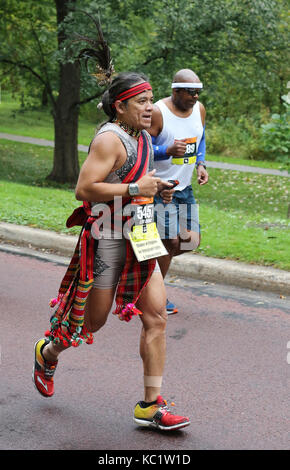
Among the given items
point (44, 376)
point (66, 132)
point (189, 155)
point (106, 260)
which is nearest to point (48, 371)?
point (44, 376)

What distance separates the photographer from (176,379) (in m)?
4.80

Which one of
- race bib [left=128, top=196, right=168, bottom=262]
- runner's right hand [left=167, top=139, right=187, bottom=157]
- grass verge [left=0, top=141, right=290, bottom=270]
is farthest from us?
grass verge [left=0, top=141, right=290, bottom=270]

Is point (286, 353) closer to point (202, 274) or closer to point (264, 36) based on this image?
point (202, 274)

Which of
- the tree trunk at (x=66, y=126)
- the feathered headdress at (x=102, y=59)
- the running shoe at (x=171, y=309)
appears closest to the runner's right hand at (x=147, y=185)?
the feathered headdress at (x=102, y=59)

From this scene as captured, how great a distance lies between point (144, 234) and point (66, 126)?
597 inches

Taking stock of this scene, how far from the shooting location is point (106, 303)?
4.11 m

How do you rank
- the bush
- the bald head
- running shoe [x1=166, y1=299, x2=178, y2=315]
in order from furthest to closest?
the bush → running shoe [x1=166, y1=299, x2=178, y2=315] → the bald head

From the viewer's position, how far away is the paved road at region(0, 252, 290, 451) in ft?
13.1

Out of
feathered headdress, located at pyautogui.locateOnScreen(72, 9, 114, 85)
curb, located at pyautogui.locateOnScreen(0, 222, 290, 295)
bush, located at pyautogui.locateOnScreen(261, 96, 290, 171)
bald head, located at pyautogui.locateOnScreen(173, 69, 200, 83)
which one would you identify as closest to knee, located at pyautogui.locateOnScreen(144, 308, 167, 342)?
feathered headdress, located at pyautogui.locateOnScreen(72, 9, 114, 85)

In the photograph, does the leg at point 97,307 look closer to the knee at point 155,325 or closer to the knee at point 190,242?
the knee at point 155,325

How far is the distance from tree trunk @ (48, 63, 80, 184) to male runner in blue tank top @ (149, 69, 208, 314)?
42.7 feet

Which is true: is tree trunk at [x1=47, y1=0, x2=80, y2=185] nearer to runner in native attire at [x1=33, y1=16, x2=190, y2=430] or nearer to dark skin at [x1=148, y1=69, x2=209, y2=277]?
dark skin at [x1=148, y1=69, x2=209, y2=277]

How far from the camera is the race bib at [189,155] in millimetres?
5762

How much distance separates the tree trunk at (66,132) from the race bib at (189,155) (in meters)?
13.2
